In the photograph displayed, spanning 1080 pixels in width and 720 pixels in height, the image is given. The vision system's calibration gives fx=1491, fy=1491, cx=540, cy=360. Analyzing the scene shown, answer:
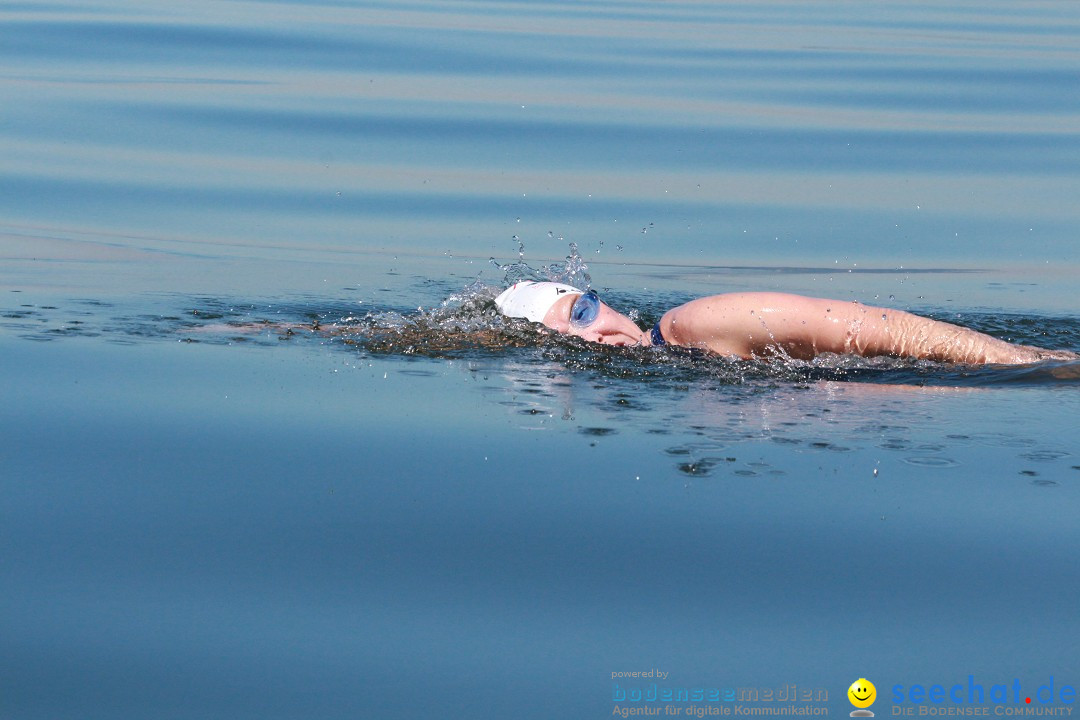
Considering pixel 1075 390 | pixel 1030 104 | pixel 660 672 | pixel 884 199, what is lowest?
pixel 660 672

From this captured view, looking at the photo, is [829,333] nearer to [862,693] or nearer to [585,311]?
[585,311]

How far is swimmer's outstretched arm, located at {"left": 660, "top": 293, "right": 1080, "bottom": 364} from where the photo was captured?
7016 mm

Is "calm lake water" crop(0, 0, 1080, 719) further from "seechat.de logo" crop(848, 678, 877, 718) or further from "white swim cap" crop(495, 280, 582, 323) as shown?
"white swim cap" crop(495, 280, 582, 323)

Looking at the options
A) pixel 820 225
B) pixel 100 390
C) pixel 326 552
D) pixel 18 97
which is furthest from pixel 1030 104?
pixel 326 552

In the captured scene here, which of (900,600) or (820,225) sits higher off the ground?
(820,225)

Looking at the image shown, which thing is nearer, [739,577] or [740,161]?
[739,577]

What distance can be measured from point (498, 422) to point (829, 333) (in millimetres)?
1994

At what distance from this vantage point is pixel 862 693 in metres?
3.55

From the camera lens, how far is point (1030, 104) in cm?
1694

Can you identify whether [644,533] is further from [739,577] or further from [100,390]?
[100,390]

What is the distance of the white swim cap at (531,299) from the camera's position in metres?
7.89

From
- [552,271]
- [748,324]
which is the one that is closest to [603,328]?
[748,324]

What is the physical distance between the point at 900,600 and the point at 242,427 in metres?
2.70

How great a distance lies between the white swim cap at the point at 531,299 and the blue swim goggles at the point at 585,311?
0.68 feet
